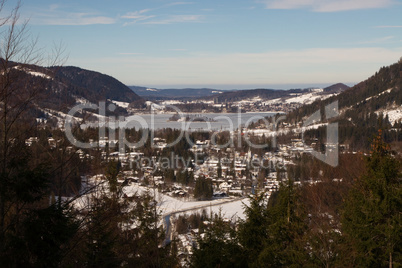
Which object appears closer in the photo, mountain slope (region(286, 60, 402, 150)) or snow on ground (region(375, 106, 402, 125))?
mountain slope (region(286, 60, 402, 150))

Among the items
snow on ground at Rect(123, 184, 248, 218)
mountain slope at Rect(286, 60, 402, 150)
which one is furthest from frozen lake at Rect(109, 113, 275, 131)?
snow on ground at Rect(123, 184, 248, 218)

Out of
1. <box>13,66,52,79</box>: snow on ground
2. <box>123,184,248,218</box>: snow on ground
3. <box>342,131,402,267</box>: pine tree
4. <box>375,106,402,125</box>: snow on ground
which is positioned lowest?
<box>123,184,248,218</box>: snow on ground

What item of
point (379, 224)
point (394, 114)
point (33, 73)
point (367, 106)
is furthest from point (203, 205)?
point (367, 106)

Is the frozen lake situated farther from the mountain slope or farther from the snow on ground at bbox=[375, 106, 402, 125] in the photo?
the snow on ground at bbox=[375, 106, 402, 125]

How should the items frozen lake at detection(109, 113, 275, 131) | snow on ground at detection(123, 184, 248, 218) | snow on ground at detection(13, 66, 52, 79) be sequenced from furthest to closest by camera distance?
frozen lake at detection(109, 113, 275, 131)
snow on ground at detection(123, 184, 248, 218)
snow on ground at detection(13, 66, 52, 79)

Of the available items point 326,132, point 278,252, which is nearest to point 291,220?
point 278,252

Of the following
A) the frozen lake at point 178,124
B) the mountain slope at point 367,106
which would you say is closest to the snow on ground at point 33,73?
the mountain slope at point 367,106

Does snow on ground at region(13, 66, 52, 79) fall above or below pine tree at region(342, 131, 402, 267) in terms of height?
above

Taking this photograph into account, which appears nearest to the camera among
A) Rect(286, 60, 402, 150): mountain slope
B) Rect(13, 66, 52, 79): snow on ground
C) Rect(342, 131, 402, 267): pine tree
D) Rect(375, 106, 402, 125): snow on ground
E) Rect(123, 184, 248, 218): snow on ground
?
Rect(13, 66, 52, 79): snow on ground

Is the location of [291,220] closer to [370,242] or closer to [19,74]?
[370,242]

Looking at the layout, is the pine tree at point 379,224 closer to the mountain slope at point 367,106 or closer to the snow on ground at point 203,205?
the snow on ground at point 203,205

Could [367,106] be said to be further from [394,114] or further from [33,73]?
[33,73]
